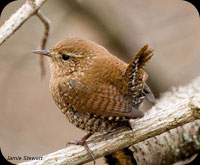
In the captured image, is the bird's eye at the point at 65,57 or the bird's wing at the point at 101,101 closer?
the bird's wing at the point at 101,101

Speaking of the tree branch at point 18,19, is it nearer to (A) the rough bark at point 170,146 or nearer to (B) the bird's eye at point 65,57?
(B) the bird's eye at point 65,57

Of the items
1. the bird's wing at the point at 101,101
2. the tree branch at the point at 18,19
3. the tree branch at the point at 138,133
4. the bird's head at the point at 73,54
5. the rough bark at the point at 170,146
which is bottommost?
the rough bark at the point at 170,146

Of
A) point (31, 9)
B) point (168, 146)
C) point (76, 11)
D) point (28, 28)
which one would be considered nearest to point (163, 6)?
point (76, 11)

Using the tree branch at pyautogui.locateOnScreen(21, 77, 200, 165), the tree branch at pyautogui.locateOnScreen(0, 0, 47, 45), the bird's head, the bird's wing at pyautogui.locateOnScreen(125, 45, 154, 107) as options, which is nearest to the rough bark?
the tree branch at pyautogui.locateOnScreen(21, 77, 200, 165)

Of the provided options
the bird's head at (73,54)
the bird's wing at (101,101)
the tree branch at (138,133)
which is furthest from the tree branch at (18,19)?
the tree branch at (138,133)

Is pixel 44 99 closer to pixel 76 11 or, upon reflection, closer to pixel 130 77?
pixel 76 11
